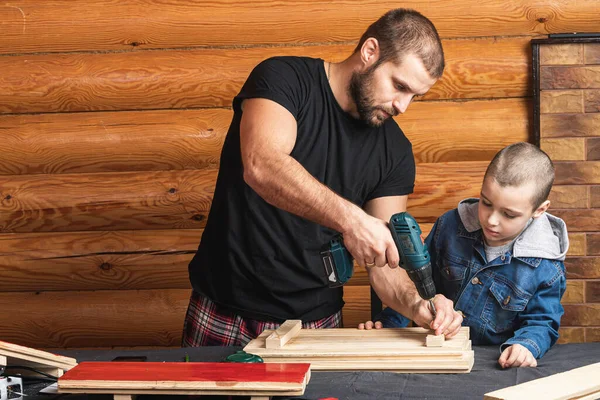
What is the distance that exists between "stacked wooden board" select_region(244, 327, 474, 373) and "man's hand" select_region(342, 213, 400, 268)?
0.94ft

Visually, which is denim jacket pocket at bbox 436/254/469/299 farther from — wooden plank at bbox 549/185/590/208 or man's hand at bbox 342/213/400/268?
wooden plank at bbox 549/185/590/208

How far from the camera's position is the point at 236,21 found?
436 cm

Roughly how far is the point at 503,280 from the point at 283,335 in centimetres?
93

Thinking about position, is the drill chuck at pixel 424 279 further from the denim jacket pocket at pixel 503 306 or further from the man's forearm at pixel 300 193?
the denim jacket pocket at pixel 503 306

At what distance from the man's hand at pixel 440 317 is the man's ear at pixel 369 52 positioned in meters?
0.91

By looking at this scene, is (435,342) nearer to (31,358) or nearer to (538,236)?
(538,236)

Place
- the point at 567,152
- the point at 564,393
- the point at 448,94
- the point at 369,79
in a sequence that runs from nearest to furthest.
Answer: the point at 564,393
the point at 369,79
the point at 567,152
the point at 448,94

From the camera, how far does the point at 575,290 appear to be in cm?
411

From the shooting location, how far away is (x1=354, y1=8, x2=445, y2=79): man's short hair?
9.30 feet

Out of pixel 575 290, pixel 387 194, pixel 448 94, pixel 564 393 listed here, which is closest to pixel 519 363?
pixel 564 393

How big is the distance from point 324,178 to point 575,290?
5.97 ft

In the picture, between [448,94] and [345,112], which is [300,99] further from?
[448,94]

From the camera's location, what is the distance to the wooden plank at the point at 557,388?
1926 millimetres

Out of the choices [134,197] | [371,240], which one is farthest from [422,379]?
[134,197]
